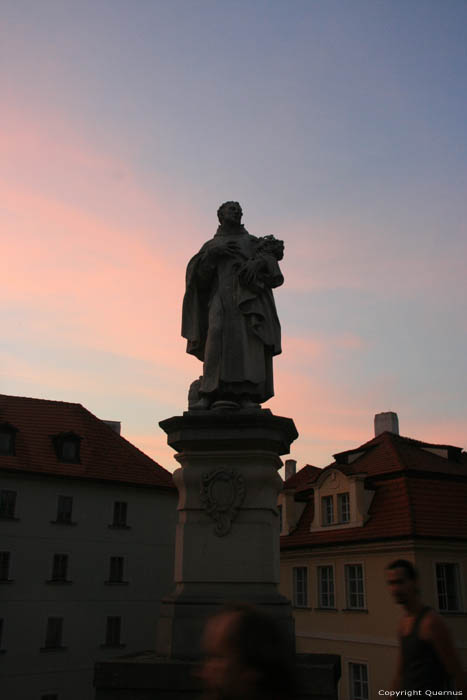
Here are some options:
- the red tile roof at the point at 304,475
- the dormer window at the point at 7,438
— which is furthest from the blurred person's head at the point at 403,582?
the red tile roof at the point at 304,475

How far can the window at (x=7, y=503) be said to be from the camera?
34.8 m

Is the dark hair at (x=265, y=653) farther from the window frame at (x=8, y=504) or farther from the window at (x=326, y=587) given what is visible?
the window frame at (x=8, y=504)

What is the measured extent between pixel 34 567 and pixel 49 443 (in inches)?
278

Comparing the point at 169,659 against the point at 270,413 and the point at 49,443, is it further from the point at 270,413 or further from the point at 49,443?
the point at 49,443

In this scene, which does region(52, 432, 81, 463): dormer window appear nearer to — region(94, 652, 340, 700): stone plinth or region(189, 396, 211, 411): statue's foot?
region(189, 396, 211, 411): statue's foot

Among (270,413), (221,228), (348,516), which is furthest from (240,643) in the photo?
(348,516)

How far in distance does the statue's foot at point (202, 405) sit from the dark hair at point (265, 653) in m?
5.12

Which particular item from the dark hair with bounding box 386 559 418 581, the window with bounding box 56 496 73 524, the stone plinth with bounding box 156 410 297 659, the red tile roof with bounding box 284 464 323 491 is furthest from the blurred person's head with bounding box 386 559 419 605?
the red tile roof with bounding box 284 464 323 491

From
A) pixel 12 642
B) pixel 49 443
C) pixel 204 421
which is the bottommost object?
pixel 12 642

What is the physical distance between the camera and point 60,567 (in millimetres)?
35438

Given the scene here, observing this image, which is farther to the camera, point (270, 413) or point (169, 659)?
point (270, 413)

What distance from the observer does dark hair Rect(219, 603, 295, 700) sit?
228cm

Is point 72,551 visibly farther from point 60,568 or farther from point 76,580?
point 76,580

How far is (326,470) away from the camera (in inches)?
1328
